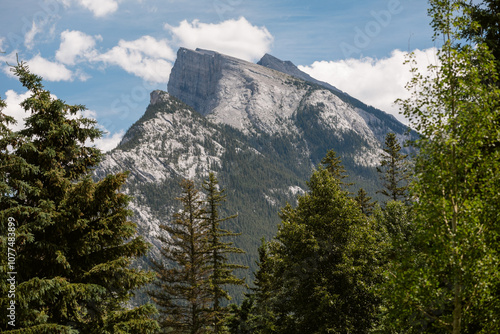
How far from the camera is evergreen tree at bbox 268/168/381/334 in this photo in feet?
55.6

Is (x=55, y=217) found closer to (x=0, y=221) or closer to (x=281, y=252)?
(x=0, y=221)

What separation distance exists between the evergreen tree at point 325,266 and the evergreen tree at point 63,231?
8687 mm

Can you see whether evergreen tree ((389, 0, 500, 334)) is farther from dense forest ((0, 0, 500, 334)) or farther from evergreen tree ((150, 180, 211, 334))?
evergreen tree ((150, 180, 211, 334))

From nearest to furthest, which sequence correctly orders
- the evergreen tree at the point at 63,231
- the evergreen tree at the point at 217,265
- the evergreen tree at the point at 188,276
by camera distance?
1. the evergreen tree at the point at 63,231
2. the evergreen tree at the point at 188,276
3. the evergreen tree at the point at 217,265

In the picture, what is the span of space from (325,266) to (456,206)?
33.9 feet

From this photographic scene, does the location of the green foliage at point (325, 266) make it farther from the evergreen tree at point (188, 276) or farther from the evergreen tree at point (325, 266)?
the evergreen tree at point (188, 276)

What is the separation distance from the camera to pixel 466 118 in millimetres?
8906

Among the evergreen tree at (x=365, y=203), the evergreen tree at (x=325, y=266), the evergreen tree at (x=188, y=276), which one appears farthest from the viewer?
the evergreen tree at (x=365, y=203)

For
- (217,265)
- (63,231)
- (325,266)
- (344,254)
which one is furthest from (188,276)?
(63,231)

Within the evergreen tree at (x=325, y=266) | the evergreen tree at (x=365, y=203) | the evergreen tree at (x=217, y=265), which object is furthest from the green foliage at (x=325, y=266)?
the evergreen tree at (x=365, y=203)

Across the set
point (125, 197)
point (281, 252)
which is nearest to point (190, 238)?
point (281, 252)

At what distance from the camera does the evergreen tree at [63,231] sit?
1009 centimetres

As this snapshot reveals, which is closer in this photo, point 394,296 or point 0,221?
point 394,296

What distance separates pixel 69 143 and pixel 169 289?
16155 mm
